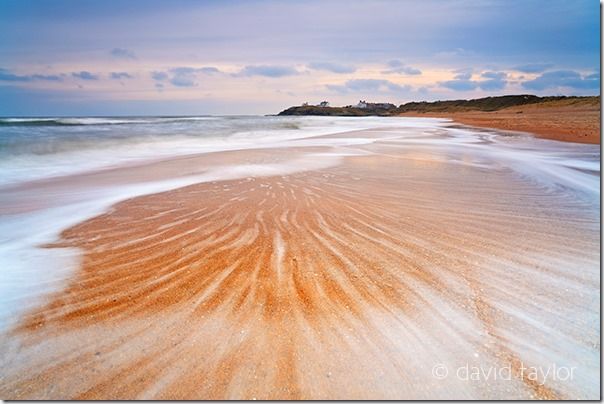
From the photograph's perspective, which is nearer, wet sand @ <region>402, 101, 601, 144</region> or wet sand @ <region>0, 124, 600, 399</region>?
wet sand @ <region>0, 124, 600, 399</region>

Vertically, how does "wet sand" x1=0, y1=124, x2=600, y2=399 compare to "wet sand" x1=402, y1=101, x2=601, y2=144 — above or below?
below

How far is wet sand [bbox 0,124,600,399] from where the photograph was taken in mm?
2113

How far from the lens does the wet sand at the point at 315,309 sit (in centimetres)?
211

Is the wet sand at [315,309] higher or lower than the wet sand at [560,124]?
lower

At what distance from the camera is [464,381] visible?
2.07 meters

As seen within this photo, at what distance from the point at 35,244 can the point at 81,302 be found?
6.22 feet

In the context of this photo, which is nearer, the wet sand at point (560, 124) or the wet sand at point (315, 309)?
the wet sand at point (315, 309)

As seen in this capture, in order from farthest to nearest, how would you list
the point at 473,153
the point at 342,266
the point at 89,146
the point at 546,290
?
the point at 89,146, the point at 473,153, the point at 342,266, the point at 546,290

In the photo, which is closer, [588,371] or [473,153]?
[588,371]

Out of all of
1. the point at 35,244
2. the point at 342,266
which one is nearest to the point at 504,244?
the point at 342,266

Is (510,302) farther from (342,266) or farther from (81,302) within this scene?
(81,302)

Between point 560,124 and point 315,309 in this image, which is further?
point 560,124

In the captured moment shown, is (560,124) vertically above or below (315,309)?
above

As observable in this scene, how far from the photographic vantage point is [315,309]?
2.75m
